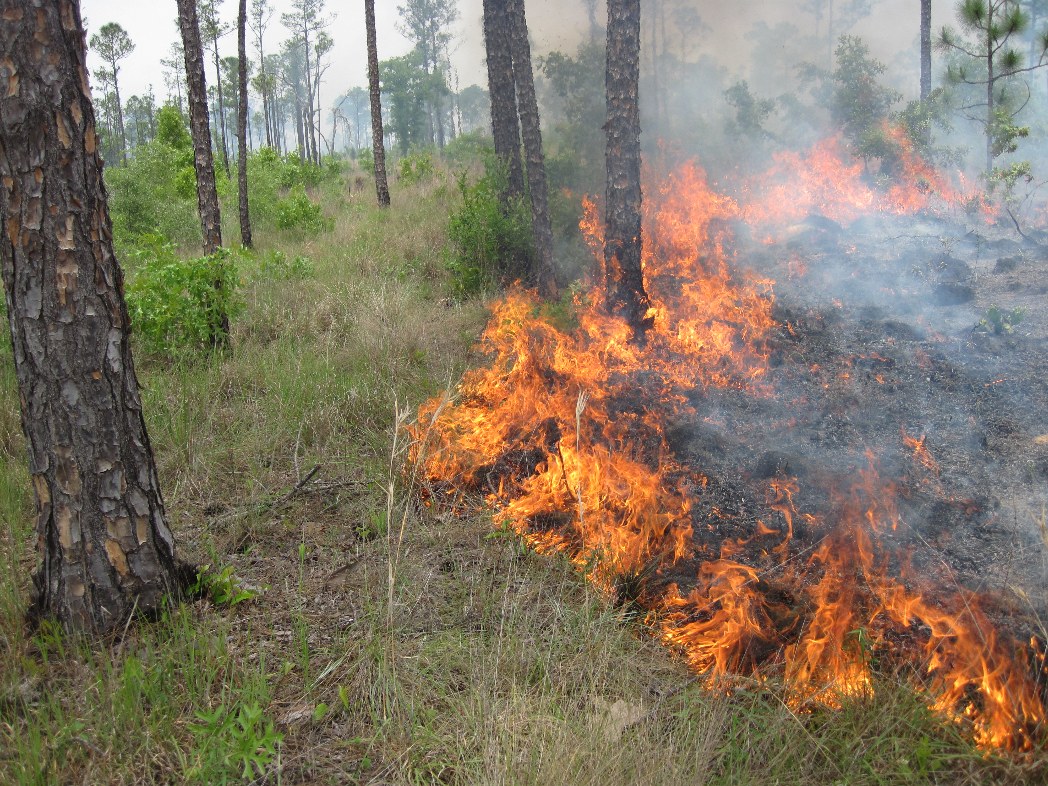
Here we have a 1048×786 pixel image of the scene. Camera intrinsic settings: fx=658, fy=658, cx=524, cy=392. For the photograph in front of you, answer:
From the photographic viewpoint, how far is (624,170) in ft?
22.6

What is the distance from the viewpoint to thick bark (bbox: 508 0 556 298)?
8.91 metres

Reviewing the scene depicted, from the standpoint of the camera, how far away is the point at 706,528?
12.9ft

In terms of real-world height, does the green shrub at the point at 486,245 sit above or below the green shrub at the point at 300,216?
below

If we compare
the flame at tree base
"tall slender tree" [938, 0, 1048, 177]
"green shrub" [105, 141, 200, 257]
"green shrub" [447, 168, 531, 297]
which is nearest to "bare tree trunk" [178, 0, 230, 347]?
"green shrub" [447, 168, 531, 297]

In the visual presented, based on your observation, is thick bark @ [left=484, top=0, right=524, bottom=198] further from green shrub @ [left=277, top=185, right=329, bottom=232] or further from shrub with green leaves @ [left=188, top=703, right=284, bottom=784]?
shrub with green leaves @ [left=188, top=703, right=284, bottom=784]

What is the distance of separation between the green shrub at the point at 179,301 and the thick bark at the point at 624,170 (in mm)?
3946

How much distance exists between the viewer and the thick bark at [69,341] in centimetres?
243

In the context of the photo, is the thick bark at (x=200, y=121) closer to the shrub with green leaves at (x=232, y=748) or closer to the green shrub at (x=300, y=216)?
the green shrub at (x=300, y=216)

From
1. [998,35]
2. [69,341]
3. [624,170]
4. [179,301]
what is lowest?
[69,341]

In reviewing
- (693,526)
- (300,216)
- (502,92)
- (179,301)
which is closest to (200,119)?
A: (179,301)

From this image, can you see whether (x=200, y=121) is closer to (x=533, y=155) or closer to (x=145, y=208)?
(x=533, y=155)

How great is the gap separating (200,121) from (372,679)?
28.1 feet

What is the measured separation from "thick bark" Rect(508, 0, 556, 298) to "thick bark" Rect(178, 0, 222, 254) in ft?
13.6

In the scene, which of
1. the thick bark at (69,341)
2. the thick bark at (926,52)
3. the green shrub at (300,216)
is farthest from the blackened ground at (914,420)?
the thick bark at (926,52)
